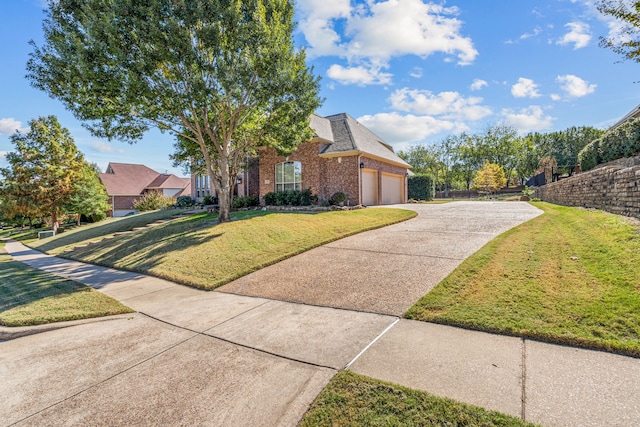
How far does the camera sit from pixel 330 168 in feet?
60.6

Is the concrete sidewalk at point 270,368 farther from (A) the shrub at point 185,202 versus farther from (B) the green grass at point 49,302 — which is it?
(A) the shrub at point 185,202

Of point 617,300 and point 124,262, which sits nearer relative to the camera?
point 617,300

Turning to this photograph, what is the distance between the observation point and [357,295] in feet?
17.0

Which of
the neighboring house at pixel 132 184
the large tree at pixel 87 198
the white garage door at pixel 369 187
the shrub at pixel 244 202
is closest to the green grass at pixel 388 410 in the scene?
the white garage door at pixel 369 187

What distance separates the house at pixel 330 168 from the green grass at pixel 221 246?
4.90 m

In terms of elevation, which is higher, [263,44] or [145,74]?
[263,44]

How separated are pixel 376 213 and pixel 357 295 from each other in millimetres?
9384

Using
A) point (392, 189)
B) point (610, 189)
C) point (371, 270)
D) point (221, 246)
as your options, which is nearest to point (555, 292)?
point (371, 270)

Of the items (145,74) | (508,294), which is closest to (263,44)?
(145,74)

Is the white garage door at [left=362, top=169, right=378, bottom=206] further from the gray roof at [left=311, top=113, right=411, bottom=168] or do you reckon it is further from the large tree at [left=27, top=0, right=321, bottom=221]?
the large tree at [left=27, top=0, right=321, bottom=221]

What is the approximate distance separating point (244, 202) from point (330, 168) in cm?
645

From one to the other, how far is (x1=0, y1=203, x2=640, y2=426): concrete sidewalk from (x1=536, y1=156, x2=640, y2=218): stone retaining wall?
6.16 meters

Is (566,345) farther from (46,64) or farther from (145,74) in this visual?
(46,64)

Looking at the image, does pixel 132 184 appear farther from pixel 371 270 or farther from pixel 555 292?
pixel 555 292
